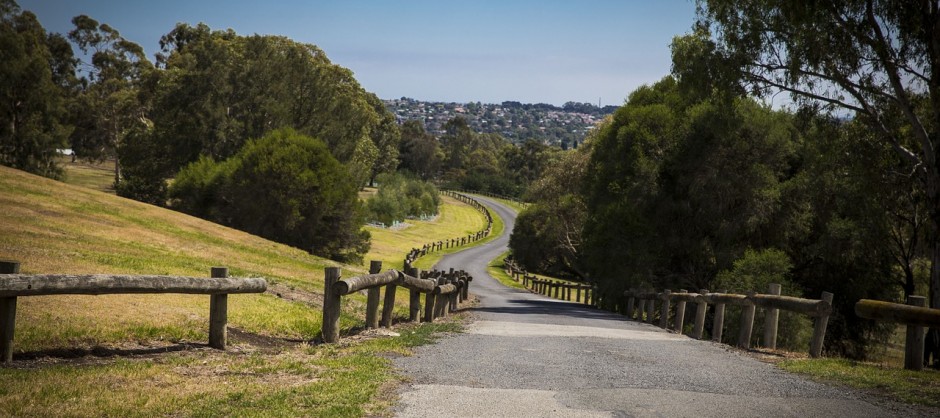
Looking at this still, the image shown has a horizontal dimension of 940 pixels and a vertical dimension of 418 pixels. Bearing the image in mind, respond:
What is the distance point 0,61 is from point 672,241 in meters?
50.9

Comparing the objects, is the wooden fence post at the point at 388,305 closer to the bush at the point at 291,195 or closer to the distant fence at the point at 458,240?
the distant fence at the point at 458,240

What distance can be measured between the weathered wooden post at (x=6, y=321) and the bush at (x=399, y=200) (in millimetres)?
88997

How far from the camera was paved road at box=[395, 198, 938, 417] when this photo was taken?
7742 millimetres

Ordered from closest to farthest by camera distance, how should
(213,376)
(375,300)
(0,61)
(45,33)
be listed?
1. (213,376)
2. (375,300)
3. (0,61)
4. (45,33)

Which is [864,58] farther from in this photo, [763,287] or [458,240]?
[458,240]

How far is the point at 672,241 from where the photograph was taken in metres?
34.8

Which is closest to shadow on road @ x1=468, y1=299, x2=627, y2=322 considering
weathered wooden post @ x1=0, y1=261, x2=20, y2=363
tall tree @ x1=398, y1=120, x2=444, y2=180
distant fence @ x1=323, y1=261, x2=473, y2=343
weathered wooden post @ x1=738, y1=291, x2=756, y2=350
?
distant fence @ x1=323, y1=261, x2=473, y2=343

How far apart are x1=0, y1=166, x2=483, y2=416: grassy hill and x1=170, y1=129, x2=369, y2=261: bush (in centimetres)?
2591

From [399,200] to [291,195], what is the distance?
186ft

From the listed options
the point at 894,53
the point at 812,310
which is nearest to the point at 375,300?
the point at 812,310

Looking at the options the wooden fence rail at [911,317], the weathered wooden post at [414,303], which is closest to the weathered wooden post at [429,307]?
the weathered wooden post at [414,303]

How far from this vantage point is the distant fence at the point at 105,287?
8812 millimetres

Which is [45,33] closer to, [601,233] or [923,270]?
[601,233]

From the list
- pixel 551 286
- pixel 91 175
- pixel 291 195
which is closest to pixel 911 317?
pixel 291 195
